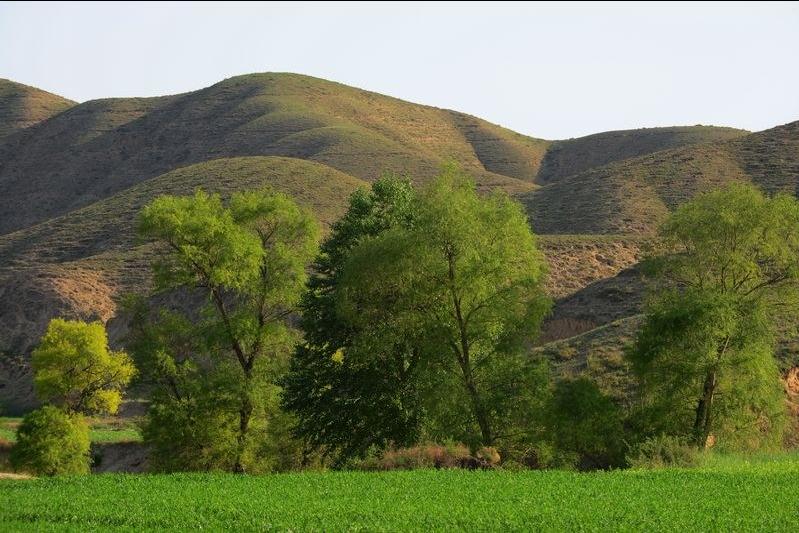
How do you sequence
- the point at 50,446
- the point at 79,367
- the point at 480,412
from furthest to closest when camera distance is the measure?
the point at 79,367 → the point at 50,446 → the point at 480,412

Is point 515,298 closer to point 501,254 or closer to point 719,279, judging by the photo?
point 501,254

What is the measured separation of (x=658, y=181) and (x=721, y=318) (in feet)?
305

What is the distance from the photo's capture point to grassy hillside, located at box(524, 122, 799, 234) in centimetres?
11112

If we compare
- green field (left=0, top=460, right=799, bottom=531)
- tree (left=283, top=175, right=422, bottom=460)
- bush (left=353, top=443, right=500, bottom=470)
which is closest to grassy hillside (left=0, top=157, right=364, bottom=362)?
tree (left=283, top=175, right=422, bottom=460)

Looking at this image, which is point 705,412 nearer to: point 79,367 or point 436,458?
point 436,458

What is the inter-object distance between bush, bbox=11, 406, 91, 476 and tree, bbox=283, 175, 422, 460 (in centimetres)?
1660

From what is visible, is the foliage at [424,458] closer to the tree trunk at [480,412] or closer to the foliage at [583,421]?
the tree trunk at [480,412]

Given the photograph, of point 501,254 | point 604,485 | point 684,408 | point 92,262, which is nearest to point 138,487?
point 604,485

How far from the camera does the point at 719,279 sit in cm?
3672

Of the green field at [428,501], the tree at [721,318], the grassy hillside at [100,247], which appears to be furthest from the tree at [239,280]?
the grassy hillside at [100,247]

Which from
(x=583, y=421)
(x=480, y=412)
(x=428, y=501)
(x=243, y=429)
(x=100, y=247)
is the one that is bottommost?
(x=243, y=429)

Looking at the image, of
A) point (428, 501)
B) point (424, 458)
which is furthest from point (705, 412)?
point (428, 501)

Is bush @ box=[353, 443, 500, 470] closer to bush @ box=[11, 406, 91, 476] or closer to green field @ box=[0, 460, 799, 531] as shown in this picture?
green field @ box=[0, 460, 799, 531]

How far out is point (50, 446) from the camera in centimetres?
5072
